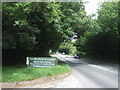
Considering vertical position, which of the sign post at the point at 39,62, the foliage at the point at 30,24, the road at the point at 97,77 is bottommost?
the road at the point at 97,77

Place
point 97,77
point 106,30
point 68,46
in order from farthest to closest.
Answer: point 68,46 < point 106,30 < point 97,77

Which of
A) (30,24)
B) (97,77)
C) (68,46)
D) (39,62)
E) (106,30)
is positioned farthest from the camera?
(68,46)

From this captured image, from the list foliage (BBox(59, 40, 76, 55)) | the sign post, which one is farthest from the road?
foliage (BBox(59, 40, 76, 55))

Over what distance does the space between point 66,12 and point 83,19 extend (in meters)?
2.48

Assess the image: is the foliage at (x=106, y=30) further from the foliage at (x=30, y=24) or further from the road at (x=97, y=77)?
the road at (x=97, y=77)

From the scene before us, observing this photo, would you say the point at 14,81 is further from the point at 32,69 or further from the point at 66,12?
the point at 66,12

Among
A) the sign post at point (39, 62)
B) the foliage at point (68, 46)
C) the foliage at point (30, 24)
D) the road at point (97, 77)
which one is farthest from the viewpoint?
the foliage at point (68, 46)

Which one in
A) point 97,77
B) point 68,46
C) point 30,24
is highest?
point 30,24

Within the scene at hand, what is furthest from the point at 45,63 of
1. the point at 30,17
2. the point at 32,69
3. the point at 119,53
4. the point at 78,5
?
the point at 119,53

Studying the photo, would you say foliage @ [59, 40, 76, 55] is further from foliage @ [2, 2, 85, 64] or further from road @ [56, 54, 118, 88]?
road @ [56, 54, 118, 88]

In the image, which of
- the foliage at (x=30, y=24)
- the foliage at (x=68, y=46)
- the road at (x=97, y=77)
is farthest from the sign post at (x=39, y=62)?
the foliage at (x=68, y=46)

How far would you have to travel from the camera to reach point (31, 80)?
8211 mm

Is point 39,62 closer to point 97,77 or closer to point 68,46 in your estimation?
point 97,77

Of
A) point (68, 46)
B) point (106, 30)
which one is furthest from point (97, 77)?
point (68, 46)
